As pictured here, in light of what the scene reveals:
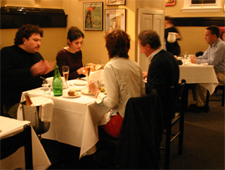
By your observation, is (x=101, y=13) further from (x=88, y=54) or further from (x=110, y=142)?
(x=110, y=142)

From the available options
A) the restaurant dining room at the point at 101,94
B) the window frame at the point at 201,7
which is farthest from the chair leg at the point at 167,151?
the window frame at the point at 201,7

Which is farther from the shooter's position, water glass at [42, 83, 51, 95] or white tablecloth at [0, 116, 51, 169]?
water glass at [42, 83, 51, 95]

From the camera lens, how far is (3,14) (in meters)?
3.40

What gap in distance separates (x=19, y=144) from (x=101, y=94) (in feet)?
2.70

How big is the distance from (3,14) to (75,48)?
3.44 ft

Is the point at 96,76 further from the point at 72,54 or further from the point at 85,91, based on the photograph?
the point at 72,54

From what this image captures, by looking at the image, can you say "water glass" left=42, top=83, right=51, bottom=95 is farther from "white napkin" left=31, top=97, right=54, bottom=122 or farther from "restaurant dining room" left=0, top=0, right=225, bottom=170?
"white napkin" left=31, top=97, right=54, bottom=122

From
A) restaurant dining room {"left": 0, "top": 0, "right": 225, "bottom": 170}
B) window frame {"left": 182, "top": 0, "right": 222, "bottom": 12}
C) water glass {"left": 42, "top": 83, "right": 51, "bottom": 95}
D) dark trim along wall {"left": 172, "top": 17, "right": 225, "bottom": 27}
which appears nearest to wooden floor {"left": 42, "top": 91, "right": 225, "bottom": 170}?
restaurant dining room {"left": 0, "top": 0, "right": 225, "bottom": 170}

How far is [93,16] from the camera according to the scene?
14.5ft

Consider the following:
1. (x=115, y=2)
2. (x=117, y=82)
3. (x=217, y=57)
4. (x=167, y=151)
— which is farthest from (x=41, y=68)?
(x=217, y=57)

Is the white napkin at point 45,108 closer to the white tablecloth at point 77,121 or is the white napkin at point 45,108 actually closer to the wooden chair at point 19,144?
the white tablecloth at point 77,121

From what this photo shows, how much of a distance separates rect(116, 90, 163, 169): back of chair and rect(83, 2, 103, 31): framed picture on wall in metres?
2.71

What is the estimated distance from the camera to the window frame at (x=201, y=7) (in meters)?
6.09

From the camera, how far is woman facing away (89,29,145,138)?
204cm
